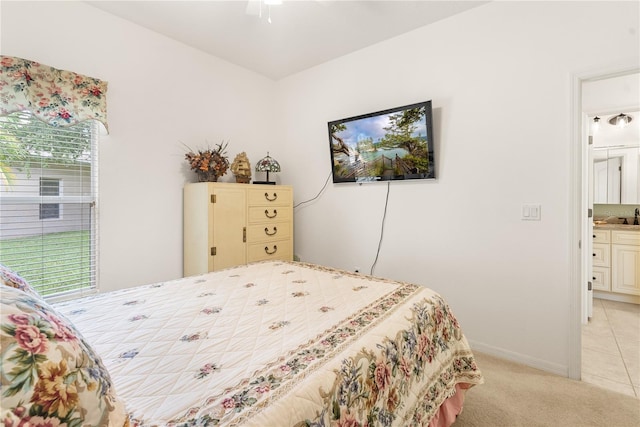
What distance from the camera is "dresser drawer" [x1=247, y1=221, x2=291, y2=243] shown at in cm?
292

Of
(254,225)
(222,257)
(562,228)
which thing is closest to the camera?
(562,228)

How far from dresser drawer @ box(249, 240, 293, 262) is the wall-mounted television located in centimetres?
89

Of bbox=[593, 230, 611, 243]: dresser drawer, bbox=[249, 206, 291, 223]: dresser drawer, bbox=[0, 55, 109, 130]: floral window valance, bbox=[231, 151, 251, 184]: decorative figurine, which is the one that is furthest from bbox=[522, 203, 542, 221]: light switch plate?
bbox=[0, 55, 109, 130]: floral window valance

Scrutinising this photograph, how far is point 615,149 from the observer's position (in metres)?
3.87

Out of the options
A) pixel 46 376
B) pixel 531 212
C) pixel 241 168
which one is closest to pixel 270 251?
pixel 241 168

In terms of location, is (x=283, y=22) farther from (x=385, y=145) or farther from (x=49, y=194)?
(x=49, y=194)

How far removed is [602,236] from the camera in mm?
3629

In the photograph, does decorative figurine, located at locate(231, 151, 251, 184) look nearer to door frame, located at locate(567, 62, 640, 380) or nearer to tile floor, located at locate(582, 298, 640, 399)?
door frame, located at locate(567, 62, 640, 380)

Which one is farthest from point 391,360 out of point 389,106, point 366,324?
point 389,106

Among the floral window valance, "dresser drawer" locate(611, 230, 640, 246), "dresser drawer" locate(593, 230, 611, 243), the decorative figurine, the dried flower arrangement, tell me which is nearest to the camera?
the floral window valance

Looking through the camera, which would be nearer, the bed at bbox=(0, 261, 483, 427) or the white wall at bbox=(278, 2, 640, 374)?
the bed at bbox=(0, 261, 483, 427)

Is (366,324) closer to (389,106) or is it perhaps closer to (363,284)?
(363,284)

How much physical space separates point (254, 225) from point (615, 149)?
15.1 feet

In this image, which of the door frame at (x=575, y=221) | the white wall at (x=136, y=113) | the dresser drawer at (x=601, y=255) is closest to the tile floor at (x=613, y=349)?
the door frame at (x=575, y=221)
